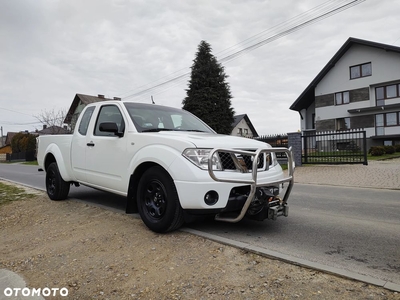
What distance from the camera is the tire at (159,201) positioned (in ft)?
12.1

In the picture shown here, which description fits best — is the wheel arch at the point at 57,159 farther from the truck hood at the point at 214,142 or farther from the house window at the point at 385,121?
the house window at the point at 385,121

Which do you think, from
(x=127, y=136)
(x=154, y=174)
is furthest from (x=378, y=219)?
(x=127, y=136)

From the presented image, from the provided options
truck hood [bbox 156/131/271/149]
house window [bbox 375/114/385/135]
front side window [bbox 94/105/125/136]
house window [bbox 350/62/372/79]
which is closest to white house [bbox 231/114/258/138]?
house window [bbox 350/62/372/79]

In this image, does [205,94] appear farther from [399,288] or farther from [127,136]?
[399,288]

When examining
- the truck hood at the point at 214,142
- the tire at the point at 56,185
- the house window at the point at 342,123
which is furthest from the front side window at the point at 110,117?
the house window at the point at 342,123

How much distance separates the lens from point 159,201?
13.0ft

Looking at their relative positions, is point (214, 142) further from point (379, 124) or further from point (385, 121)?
point (379, 124)

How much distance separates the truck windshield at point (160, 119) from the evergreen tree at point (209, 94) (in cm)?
2426

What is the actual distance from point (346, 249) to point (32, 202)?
245 inches

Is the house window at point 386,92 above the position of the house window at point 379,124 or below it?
above

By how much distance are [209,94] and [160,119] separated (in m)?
25.6

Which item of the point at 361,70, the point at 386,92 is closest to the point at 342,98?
the point at 361,70

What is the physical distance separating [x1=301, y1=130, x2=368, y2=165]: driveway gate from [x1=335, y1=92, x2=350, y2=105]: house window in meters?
17.6

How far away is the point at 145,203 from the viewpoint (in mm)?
4121
